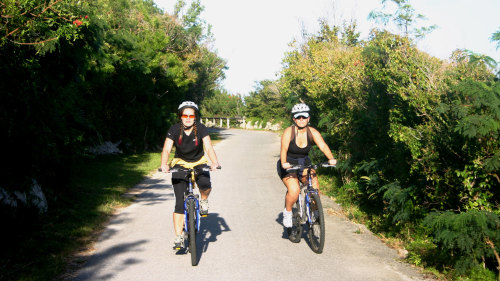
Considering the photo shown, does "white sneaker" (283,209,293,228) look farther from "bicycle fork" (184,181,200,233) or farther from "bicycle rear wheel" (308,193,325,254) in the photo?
"bicycle fork" (184,181,200,233)

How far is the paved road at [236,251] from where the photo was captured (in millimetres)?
5262

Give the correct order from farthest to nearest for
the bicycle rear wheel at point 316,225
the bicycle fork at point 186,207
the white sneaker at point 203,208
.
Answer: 1. the white sneaker at point 203,208
2. the bicycle rear wheel at point 316,225
3. the bicycle fork at point 186,207

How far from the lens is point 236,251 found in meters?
6.19

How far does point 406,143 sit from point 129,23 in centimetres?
1826

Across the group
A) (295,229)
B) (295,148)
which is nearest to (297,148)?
(295,148)

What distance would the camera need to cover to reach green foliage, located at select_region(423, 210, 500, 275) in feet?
15.1

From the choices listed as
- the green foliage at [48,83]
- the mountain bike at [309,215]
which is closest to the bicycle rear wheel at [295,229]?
the mountain bike at [309,215]

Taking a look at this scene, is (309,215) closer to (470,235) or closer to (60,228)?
(470,235)

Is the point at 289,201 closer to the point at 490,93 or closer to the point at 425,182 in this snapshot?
the point at 425,182

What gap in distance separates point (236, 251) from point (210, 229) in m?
1.40

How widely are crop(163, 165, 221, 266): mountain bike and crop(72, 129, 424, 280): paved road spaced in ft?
0.78

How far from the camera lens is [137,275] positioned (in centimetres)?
521

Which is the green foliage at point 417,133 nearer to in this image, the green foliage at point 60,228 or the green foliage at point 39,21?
the green foliage at point 60,228

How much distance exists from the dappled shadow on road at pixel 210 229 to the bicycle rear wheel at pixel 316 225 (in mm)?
1523
